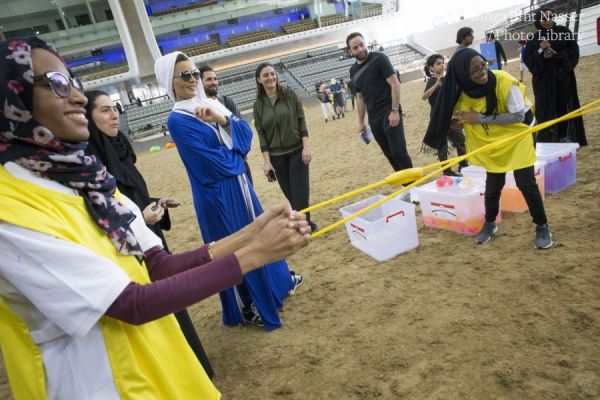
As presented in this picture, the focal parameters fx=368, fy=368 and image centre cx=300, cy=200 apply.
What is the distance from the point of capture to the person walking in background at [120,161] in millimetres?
1917

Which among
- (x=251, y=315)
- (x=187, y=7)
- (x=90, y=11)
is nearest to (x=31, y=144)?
(x=251, y=315)

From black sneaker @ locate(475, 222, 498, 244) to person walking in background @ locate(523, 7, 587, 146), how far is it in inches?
87.1

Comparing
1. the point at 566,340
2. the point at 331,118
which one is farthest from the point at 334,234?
the point at 331,118

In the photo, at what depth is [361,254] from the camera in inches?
133

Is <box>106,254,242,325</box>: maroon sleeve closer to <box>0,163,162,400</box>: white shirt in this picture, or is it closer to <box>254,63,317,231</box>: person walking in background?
<box>0,163,162,400</box>: white shirt

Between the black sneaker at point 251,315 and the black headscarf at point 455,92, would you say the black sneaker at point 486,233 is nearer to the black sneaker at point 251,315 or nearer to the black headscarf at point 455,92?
the black headscarf at point 455,92

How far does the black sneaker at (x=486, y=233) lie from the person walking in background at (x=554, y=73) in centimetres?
221

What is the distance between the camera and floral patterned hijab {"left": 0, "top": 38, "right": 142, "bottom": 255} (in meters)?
0.82

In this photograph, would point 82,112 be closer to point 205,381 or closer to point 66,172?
point 66,172

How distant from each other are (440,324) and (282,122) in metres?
2.21

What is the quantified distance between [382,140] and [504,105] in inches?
60.7

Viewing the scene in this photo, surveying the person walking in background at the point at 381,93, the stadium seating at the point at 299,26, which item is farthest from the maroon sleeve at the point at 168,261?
the stadium seating at the point at 299,26

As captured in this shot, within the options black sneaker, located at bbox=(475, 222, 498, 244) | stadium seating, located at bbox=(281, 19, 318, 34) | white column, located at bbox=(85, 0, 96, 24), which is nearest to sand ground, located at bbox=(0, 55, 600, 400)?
black sneaker, located at bbox=(475, 222, 498, 244)

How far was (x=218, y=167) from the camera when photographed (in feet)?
7.97
